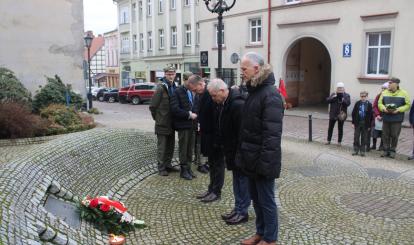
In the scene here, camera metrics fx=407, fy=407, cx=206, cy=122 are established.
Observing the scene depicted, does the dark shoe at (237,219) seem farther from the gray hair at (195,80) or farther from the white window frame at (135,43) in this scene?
the white window frame at (135,43)

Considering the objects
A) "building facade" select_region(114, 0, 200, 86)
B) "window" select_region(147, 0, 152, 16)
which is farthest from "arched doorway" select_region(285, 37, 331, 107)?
"window" select_region(147, 0, 152, 16)

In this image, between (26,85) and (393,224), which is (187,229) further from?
(26,85)

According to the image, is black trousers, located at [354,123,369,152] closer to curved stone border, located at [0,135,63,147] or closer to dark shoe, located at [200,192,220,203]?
dark shoe, located at [200,192,220,203]

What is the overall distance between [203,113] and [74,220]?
2.27 m

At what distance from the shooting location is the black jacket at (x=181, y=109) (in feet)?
22.1

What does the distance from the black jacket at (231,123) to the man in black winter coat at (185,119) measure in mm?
1489

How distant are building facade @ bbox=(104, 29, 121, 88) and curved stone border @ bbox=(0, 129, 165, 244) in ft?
155

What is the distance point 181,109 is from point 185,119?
198 mm

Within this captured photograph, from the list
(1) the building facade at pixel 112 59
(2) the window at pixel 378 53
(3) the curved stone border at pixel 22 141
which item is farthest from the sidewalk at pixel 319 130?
(1) the building facade at pixel 112 59

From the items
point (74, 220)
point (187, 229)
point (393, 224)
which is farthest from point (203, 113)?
point (393, 224)

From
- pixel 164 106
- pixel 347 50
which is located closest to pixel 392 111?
pixel 164 106

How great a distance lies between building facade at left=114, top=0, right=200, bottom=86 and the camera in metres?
35.0

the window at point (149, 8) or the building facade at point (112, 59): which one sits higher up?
the window at point (149, 8)

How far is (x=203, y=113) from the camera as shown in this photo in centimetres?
580
